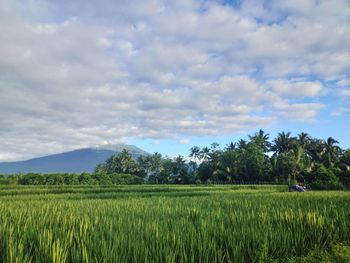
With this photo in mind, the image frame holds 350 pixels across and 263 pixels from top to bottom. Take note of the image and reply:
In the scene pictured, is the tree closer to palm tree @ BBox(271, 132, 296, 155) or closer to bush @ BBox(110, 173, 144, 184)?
bush @ BBox(110, 173, 144, 184)

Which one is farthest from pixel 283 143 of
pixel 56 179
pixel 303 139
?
pixel 56 179

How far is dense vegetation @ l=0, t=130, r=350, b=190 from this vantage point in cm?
4153

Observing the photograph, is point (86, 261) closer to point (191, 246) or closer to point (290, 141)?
point (191, 246)

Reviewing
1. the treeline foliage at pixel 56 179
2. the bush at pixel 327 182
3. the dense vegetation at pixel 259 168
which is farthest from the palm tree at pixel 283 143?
the treeline foliage at pixel 56 179

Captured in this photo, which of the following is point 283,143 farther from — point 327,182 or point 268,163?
point 327,182

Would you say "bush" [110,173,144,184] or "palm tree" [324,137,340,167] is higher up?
"palm tree" [324,137,340,167]

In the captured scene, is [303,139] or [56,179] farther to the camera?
[303,139]

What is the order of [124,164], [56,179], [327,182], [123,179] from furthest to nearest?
[124,164], [123,179], [56,179], [327,182]

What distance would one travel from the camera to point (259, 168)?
50.6m

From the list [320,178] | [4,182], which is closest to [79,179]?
[4,182]

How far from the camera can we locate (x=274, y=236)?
513cm

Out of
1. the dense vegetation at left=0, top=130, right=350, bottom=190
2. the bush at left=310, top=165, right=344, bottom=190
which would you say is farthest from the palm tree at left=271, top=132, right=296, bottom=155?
the bush at left=310, top=165, right=344, bottom=190

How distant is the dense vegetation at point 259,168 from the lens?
41531 millimetres

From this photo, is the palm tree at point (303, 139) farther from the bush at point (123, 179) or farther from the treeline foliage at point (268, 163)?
the bush at point (123, 179)
